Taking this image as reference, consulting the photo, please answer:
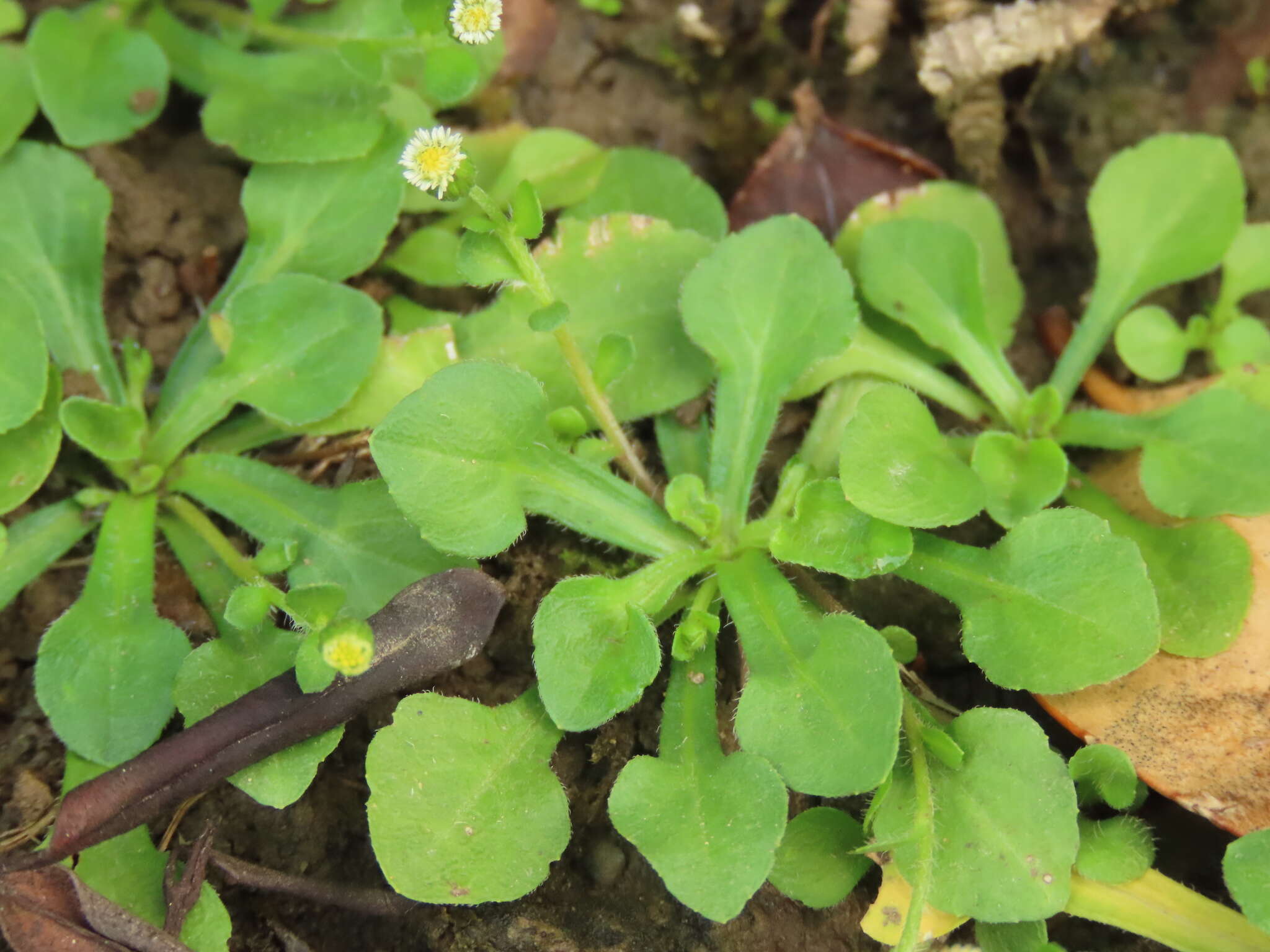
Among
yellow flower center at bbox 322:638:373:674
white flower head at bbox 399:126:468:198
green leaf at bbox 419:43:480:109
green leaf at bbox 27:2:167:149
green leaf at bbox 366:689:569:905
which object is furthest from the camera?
green leaf at bbox 27:2:167:149

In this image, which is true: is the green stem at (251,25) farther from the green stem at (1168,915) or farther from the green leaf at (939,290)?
the green stem at (1168,915)

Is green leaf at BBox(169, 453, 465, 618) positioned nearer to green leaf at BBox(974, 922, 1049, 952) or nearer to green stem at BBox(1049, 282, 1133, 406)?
green leaf at BBox(974, 922, 1049, 952)

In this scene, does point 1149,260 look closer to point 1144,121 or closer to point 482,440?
point 1144,121

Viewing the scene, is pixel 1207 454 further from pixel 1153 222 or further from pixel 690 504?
pixel 690 504

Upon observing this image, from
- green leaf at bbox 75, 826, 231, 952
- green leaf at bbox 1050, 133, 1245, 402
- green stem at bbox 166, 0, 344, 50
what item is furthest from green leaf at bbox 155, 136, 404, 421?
green leaf at bbox 1050, 133, 1245, 402

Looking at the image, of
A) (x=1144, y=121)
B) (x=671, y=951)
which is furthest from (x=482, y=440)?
(x=1144, y=121)

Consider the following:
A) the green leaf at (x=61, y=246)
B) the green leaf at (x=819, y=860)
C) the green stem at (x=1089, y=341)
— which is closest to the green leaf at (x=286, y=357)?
the green leaf at (x=61, y=246)
